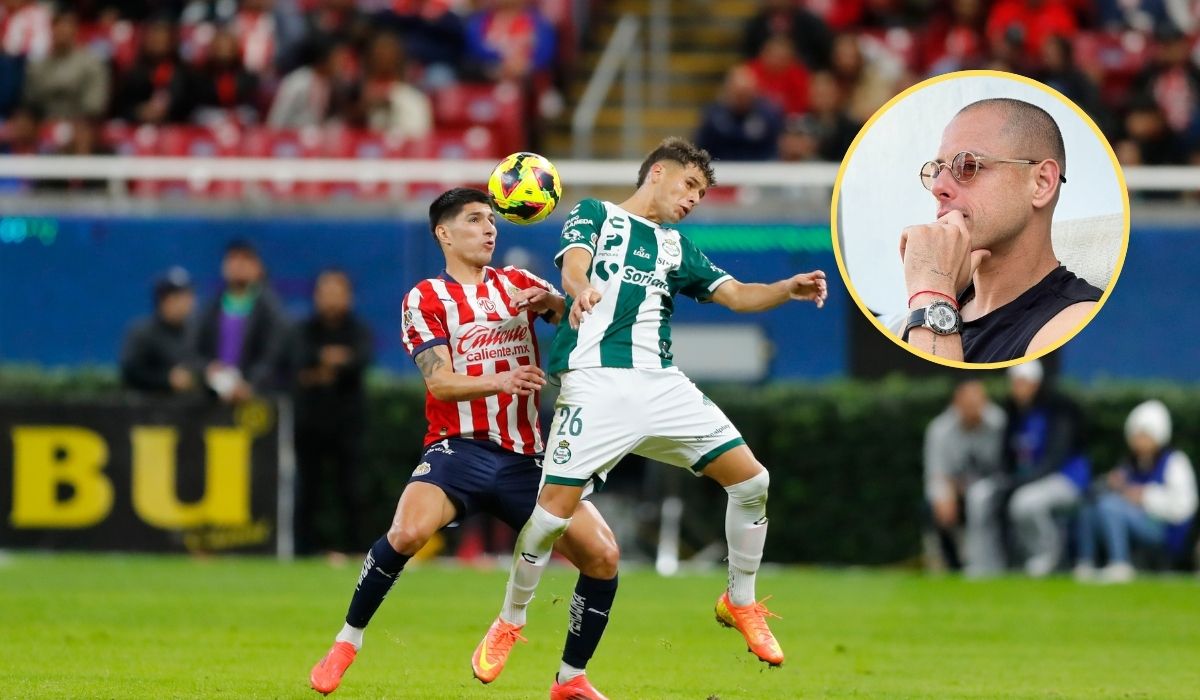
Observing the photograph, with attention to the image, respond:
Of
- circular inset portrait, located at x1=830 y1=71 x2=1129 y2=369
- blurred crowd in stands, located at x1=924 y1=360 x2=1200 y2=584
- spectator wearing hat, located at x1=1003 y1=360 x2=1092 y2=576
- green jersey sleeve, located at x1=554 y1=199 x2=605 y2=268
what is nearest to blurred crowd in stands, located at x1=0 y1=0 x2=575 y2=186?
Answer: blurred crowd in stands, located at x1=924 y1=360 x2=1200 y2=584

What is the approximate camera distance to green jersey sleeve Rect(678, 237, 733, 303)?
933 cm

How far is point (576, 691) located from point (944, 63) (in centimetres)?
1286

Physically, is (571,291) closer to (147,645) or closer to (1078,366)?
(147,645)

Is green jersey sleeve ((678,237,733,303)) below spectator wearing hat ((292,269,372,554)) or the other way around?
the other way around

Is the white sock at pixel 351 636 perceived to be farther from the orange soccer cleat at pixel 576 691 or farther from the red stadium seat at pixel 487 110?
the red stadium seat at pixel 487 110

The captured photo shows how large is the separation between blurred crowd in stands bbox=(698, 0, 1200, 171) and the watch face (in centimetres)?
1100

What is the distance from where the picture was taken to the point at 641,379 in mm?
9055

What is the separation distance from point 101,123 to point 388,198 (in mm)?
4519

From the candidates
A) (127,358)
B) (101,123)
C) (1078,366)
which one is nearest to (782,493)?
(1078,366)

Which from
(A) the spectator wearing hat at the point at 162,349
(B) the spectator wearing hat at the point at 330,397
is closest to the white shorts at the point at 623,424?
(B) the spectator wearing hat at the point at 330,397

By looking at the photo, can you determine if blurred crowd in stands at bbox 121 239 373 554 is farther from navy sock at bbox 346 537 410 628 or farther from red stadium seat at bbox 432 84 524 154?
navy sock at bbox 346 537 410 628

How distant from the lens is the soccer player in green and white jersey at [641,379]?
8914 millimetres

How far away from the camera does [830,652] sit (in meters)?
11.7

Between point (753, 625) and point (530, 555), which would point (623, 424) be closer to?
point (530, 555)
